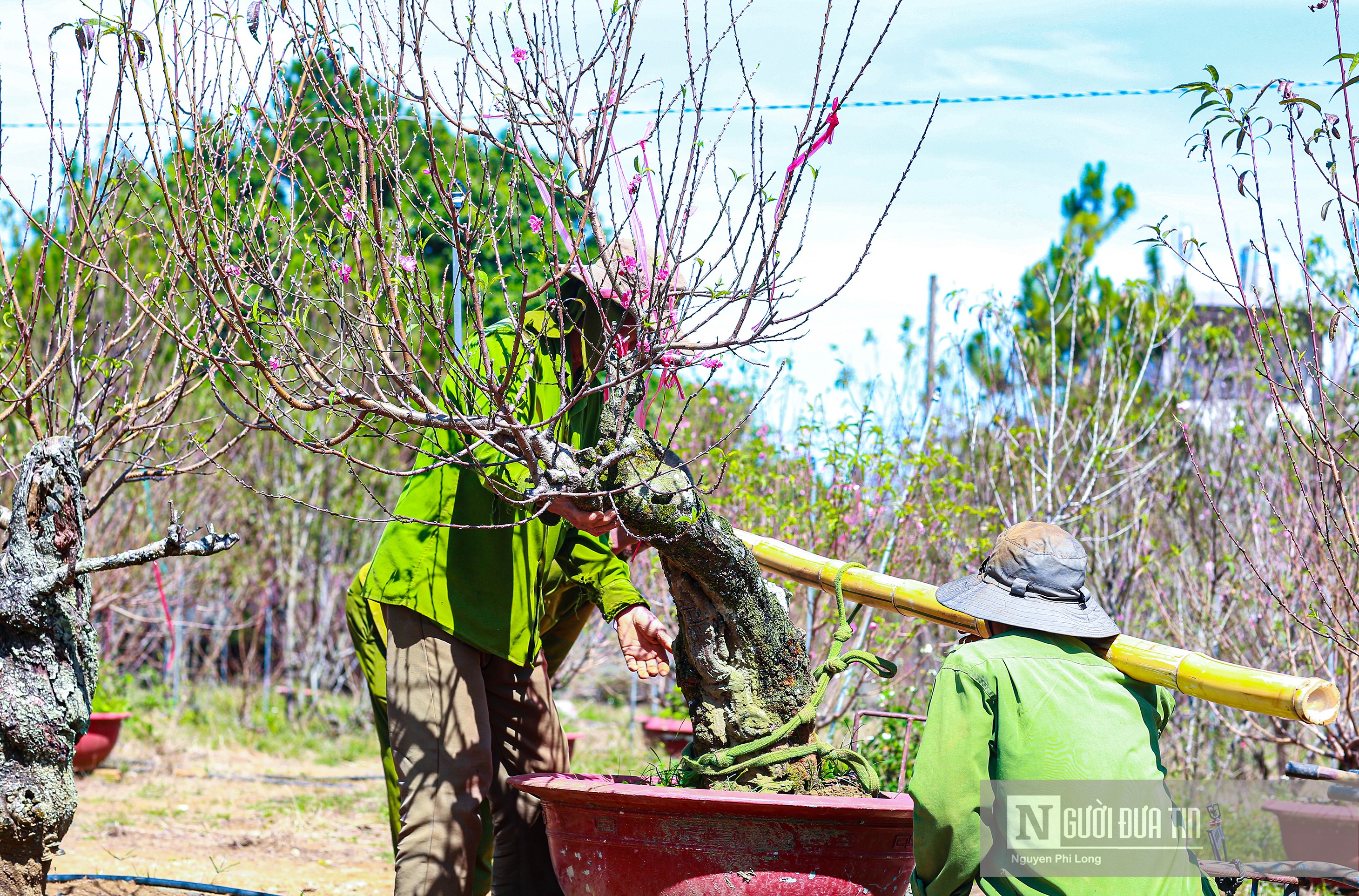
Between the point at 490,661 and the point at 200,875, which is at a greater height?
the point at 490,661

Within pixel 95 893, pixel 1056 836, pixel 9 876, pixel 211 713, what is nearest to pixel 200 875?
pixel 95 893

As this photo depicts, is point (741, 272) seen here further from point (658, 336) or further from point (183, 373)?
point (183, 373)

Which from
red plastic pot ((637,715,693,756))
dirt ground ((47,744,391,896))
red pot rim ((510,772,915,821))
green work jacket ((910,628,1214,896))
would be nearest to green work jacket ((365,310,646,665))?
red pot rim ((510,772,915,821))

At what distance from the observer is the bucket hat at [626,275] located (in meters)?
2.42

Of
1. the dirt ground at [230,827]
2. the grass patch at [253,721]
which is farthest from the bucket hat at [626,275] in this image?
the grass patch at [253,721]

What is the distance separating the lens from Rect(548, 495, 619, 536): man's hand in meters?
2.62

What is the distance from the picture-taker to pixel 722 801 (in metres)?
2.29

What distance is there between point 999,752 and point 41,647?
227 cm

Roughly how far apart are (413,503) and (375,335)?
69cm

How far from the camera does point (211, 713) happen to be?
35.3 feet

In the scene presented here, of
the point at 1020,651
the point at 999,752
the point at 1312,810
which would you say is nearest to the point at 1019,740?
the point at 999,752

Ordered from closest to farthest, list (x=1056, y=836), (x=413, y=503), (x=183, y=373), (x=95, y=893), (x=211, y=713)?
(x=1056, y=836) → (x=413, y=503) → (x=183, y=373) → (x=95, y=893) → (x=211, y=713)

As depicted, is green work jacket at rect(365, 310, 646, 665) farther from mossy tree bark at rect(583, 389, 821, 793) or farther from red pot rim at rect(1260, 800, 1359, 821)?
red pot rim at rect(1260, 800, 1359, 821)

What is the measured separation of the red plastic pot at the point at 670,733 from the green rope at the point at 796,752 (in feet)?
15.4
